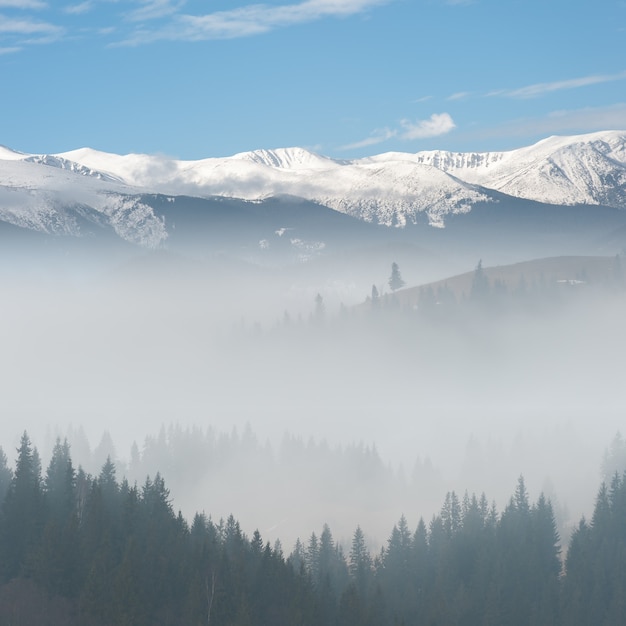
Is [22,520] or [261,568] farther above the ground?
[22,520]

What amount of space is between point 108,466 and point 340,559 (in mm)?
38192

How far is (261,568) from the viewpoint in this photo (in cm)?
11762

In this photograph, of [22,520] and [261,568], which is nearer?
[22,520]

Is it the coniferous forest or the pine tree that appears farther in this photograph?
the pine tree

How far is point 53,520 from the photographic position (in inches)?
4353

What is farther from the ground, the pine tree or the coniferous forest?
the pine tree

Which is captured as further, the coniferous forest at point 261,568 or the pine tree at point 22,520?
the pine tree at point 22,520

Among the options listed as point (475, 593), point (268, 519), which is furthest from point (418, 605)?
point (268, 519)

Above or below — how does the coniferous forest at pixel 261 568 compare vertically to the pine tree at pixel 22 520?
below

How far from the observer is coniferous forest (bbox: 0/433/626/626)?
10625 centimetres

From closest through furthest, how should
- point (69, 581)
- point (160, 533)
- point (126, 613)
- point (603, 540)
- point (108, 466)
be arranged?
point (126, 613), point (69, 581), point (160, 533), point (108, 466), point (603, 540)

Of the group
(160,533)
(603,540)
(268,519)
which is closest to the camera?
(160,533)

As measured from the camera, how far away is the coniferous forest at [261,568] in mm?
106250

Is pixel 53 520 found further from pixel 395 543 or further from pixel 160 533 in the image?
pixel 395 543
